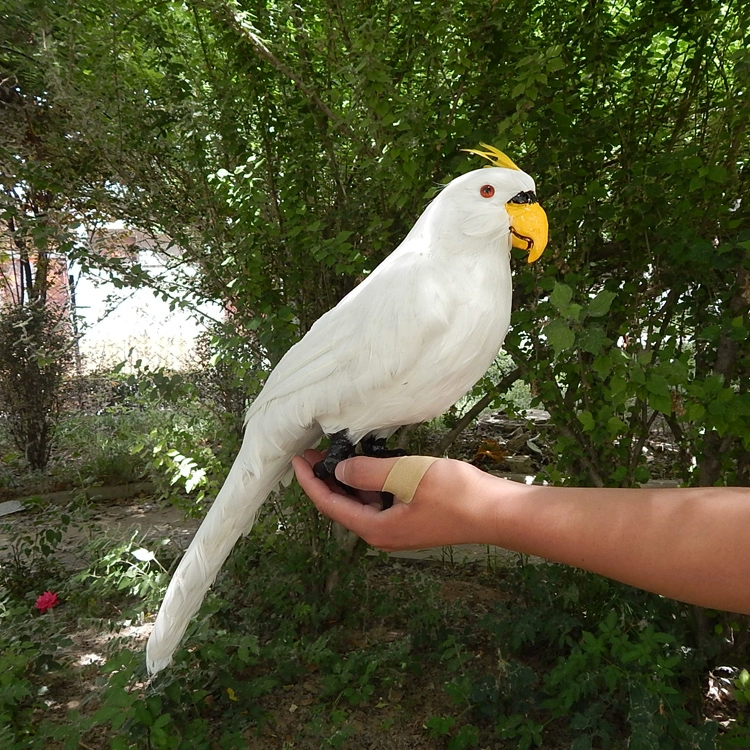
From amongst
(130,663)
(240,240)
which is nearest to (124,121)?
(240,240)

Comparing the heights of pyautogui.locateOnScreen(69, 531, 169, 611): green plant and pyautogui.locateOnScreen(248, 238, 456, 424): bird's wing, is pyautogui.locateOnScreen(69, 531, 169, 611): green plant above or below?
below

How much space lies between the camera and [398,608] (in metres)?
2.49

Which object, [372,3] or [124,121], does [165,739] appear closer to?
[124,121]

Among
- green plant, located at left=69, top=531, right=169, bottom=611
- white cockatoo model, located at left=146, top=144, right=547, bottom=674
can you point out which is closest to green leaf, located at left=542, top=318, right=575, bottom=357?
white cockatoo model, located at left=146, top=144, right=547, bottom=674

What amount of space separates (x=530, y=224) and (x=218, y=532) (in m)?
1.01

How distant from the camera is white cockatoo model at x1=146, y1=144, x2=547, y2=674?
43.3 inches

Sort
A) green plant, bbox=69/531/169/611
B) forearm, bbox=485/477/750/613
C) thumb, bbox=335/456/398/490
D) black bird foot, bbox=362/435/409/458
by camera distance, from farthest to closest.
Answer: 1. green plant, bbox=69/531/169/611
2. black bird foot, bbox=362/435/409/458
3. thumb, bbox=335/456/398/490
4. forearm, bbox=485/477/750/613

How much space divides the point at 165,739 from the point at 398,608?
3.73 feet

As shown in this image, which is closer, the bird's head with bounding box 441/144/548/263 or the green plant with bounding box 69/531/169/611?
the bird's head with bounding box 441/144/548/263

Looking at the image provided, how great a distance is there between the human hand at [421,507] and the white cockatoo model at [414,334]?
85mm

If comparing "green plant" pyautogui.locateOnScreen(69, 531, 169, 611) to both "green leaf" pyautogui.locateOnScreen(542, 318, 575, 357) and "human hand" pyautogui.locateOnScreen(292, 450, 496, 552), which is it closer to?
"human hand" pyautogui.locateOnScreen(292, 450, 496, 552)

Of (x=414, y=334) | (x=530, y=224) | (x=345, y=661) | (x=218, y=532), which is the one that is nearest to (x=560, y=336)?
(x=530, y=224)

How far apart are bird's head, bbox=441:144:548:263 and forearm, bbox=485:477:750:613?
1.65 ft

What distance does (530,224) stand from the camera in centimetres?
114
